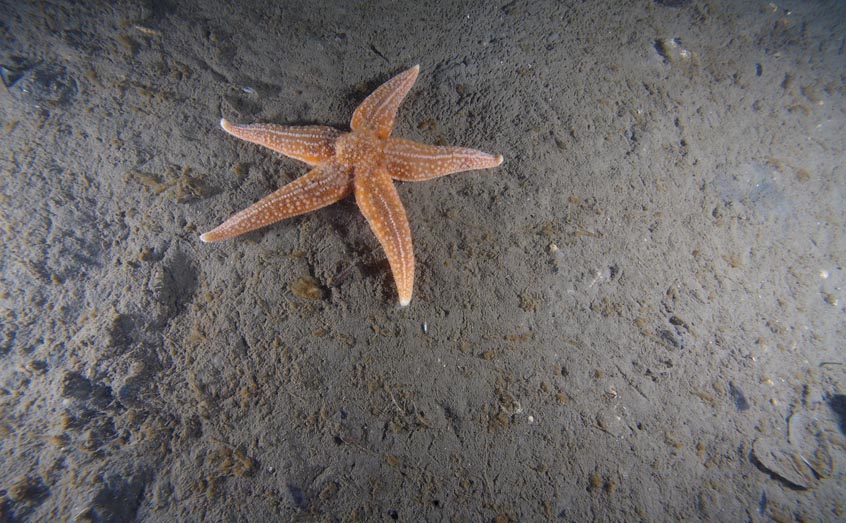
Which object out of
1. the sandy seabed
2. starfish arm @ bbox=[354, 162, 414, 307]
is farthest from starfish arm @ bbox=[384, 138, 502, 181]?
the sandy seabed

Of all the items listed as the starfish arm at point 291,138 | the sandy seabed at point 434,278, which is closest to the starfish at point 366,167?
the starfish arm at point 291,138

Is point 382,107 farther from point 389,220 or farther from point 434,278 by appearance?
point 434,278

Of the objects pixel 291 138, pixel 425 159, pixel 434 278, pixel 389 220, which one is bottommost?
pixel 434 278

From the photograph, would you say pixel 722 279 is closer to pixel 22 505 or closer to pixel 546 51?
pixel 546 51

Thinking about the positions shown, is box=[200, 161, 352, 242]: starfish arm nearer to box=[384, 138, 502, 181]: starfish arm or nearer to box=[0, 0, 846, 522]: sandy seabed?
box=[0, 0, 846, 522]: sandy seabed

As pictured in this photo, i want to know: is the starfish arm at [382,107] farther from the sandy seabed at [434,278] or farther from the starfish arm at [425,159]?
the sandy seabed at [434,278]

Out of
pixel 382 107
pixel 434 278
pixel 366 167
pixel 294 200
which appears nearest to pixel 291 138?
pixel 294 200
